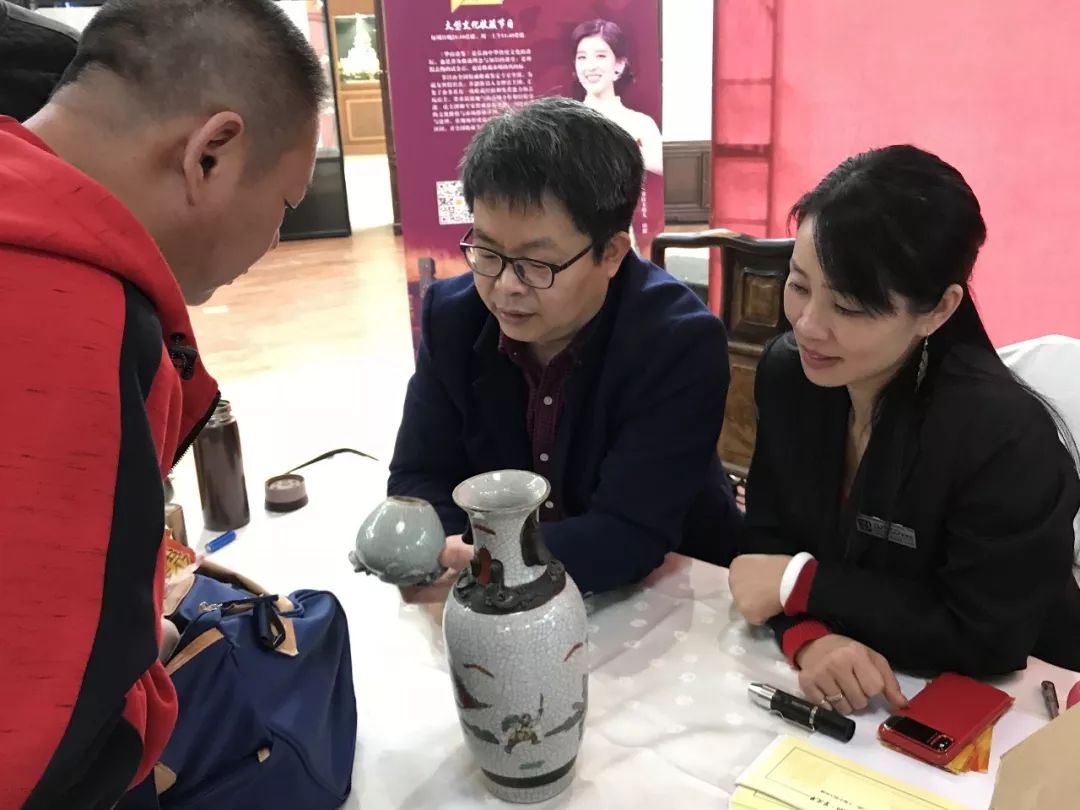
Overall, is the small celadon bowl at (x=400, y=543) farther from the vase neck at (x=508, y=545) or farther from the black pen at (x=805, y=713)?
the black pen at (x=805, y=713)

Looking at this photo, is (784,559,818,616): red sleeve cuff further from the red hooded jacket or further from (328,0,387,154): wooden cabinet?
(328,0,387,154): wooden cabinet

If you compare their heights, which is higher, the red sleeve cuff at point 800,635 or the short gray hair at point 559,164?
the short gray hair at point 559,164

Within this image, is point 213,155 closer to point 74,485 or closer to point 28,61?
point 74,485

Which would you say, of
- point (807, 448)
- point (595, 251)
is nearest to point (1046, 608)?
point (807, 448)

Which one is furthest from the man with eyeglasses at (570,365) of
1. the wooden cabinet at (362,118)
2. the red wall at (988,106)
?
the wooden cabinet at (362,118)

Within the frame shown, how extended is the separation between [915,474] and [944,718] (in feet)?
1.03

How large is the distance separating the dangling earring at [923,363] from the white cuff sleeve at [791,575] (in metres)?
0.25

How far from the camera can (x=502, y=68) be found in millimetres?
2924

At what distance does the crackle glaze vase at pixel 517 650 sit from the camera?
0.78 meters

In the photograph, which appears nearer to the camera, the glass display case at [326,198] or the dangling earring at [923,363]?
the dangling earring at [923,363]

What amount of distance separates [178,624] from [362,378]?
3535 millimetres

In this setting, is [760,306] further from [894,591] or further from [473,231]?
[894,591]

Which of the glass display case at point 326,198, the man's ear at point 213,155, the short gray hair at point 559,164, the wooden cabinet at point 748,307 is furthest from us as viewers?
the glass display case at point 326,198

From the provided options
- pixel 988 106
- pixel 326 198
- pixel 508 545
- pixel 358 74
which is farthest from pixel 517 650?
pixel 358 74
